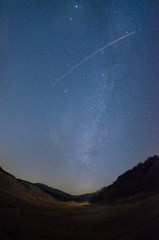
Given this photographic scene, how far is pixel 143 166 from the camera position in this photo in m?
97.4

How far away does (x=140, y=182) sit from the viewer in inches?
3442

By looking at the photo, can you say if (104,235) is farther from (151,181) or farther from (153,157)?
(153,157)

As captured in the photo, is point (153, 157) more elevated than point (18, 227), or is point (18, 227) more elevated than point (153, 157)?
point (153, 157)

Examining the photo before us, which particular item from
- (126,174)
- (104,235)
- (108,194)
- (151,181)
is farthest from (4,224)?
(126,174)

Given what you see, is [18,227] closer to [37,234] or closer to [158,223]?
[37,234]

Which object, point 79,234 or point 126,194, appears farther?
point 126,194

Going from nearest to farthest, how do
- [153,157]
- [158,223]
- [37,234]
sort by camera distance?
[158,223], [37,234], [153,157]


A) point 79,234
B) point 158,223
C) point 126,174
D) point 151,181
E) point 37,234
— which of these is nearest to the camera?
point 158,223

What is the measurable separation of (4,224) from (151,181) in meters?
60.7

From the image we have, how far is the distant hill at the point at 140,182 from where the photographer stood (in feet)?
266

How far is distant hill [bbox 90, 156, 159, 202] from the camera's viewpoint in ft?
266

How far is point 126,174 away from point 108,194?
11.8 m

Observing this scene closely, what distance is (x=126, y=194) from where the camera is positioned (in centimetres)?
8669

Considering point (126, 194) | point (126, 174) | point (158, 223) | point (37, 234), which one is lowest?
point (37, 234)
